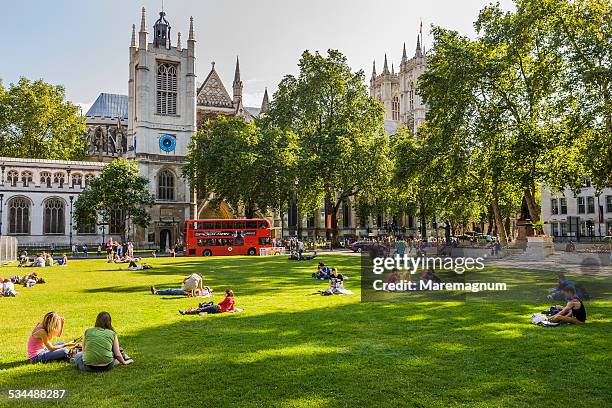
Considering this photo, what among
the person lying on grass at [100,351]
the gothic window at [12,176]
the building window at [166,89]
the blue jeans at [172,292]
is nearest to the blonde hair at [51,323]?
the person lying on grass at [100,351]

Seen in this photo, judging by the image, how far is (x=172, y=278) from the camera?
22094 mm

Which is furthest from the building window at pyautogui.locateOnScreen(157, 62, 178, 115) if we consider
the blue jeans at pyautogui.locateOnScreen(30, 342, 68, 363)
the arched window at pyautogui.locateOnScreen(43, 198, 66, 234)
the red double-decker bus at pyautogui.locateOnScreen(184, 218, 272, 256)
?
the blue jeans at pyautogui.locateOnScreen(30, 342, 68, 363)

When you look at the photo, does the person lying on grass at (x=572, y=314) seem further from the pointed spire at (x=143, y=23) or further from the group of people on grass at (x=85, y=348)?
the pointed spire at (x=143, y=23)

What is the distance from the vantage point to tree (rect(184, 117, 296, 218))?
4559cm

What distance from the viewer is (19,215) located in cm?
5388

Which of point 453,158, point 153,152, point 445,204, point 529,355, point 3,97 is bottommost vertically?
point 529,355

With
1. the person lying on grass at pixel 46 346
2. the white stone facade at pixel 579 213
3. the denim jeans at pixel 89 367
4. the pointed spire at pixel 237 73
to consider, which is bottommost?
the denim jeans at pixel 89 367

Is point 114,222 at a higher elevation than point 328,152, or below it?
below

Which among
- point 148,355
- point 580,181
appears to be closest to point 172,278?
point 148,355

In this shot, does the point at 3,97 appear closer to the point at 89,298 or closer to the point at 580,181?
the point at 89,298

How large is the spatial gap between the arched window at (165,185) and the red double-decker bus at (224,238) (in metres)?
18.6

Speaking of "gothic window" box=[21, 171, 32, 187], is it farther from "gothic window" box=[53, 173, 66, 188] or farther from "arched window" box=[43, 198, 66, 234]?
"arched window" box=[43, 198, 66, 234]

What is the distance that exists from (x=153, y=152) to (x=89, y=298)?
46.3m

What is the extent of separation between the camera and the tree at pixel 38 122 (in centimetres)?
5869
